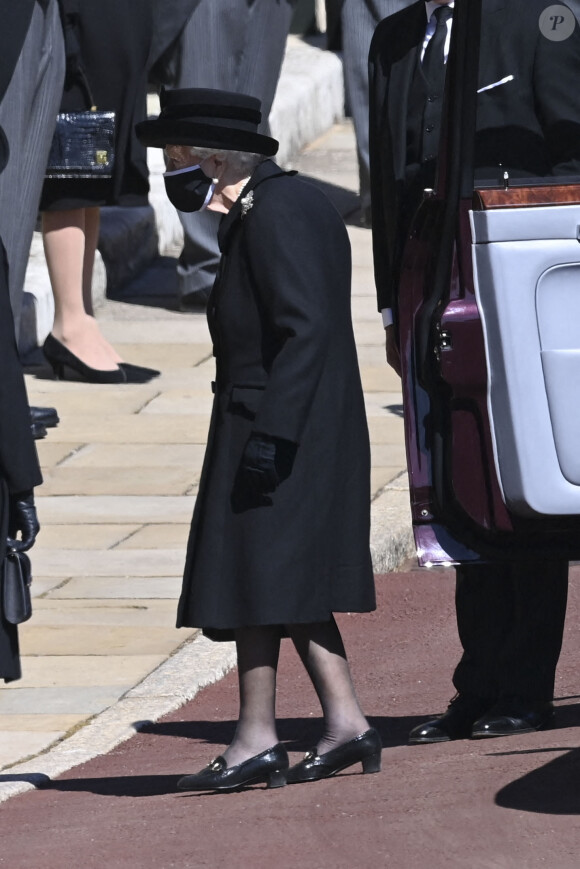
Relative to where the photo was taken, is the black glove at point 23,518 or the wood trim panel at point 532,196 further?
the black glove at point 23,518

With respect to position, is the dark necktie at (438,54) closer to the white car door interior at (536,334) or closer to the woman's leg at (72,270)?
the white car door interior at (536,334)

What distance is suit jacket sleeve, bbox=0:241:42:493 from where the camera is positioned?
206 inches

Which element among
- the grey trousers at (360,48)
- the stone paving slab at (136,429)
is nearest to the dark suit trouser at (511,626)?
the stone paving slab at (136,429)

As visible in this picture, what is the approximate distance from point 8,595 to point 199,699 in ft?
3.02

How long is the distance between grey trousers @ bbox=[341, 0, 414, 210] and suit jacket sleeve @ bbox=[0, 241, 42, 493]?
6101 millimetres

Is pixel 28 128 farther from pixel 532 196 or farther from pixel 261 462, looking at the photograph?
pixel 532 196

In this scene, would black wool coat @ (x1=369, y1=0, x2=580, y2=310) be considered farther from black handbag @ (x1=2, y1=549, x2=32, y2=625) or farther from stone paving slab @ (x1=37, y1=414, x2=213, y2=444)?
stone paving slab @ (x1=37, y1=414, x2=213, y2=444)

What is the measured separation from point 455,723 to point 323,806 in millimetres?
682

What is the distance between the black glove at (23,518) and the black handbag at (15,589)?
0.17 feet

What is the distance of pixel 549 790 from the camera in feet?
15.1

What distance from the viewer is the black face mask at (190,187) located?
5.02 meters

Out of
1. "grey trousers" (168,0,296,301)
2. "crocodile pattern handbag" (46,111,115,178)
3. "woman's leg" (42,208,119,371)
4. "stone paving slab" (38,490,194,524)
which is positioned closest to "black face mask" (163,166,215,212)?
"stone paving slab" (38,490,194,524)

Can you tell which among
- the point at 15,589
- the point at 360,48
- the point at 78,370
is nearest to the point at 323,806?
the point at 15,589

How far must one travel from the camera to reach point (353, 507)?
4.97 metres
